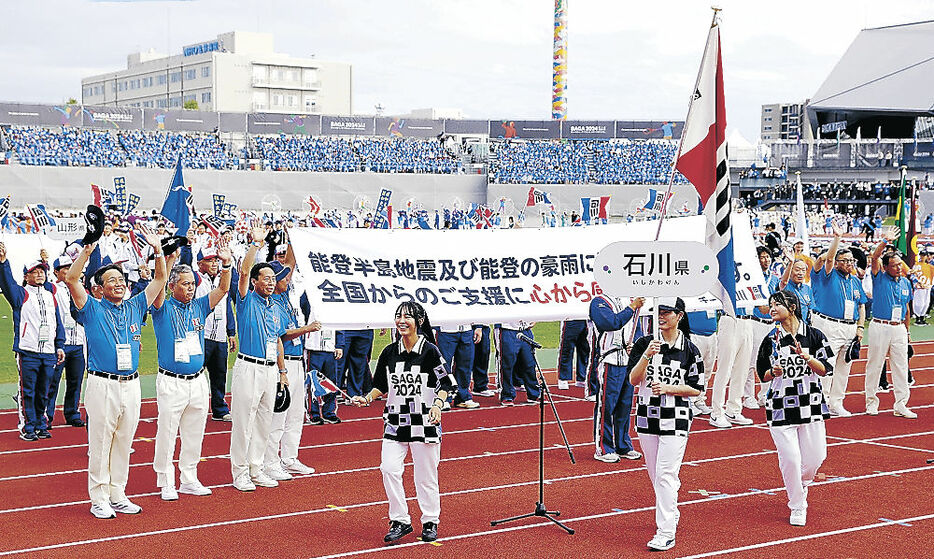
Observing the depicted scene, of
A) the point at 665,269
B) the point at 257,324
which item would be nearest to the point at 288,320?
the point at 257,324

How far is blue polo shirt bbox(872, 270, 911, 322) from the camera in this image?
12219mm

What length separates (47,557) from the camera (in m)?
6.80

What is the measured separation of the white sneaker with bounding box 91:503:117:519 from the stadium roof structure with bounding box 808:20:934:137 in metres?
65.4

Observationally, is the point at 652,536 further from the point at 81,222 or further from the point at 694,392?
the point at 81,222

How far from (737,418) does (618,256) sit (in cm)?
518

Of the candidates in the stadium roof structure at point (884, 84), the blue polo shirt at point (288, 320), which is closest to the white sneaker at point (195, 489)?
the blue polo shirt at point (288, 320)

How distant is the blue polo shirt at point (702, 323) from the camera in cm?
1177

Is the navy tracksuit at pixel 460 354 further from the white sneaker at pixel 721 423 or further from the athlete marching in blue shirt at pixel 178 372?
the athlete marching in blue shirt at pixel 178 372

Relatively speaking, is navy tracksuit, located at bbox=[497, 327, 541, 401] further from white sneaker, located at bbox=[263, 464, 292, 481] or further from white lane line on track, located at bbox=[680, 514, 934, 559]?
white lane line on track, located at bbox=[680, 514, 934, 559]

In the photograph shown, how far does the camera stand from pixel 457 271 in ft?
33.3

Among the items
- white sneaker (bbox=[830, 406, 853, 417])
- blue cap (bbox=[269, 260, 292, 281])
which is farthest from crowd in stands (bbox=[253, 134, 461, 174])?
blue cap (bbox=[269, 260, 292, 281])

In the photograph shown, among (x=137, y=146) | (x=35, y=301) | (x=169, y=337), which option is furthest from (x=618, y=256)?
(x=137, y=146)

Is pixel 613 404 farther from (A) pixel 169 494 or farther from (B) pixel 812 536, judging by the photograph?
(A) pixel 169 494

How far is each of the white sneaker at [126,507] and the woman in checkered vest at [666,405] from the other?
3.65m
